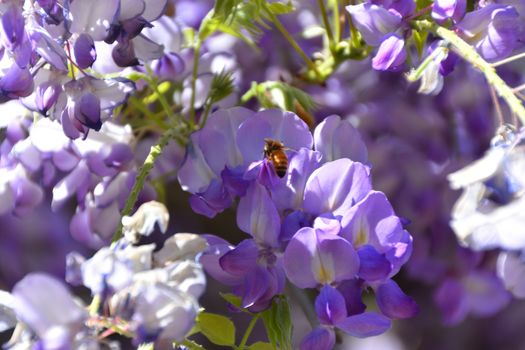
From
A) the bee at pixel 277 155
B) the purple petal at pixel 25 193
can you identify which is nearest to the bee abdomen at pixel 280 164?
the bee at pixel 277 155

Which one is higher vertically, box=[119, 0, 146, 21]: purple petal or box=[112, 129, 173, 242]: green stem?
box=[119, 0, 146, 21]: purple petal

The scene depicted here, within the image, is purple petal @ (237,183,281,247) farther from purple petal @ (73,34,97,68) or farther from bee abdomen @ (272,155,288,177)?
purple petal @ (73,34,97,68)

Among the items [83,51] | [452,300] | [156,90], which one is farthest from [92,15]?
[452,300]

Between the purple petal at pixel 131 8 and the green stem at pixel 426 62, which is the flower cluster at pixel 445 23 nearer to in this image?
the green stem at pixel 426 62

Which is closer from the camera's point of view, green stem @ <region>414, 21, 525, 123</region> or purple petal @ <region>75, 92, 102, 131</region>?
green stem @ <region>414, 21, 525, 123</region>

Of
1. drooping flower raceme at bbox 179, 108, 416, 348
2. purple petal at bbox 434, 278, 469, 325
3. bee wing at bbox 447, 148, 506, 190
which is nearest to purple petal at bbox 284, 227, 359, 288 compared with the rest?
drooping flower raceme at bbox 179, 108, 416, 348

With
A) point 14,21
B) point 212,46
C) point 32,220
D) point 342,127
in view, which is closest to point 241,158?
point 342,127

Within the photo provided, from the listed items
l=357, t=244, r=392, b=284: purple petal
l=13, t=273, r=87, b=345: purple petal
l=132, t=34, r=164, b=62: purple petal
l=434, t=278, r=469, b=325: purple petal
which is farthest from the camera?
l=434, t=278, r=469, b=325: purple petal
